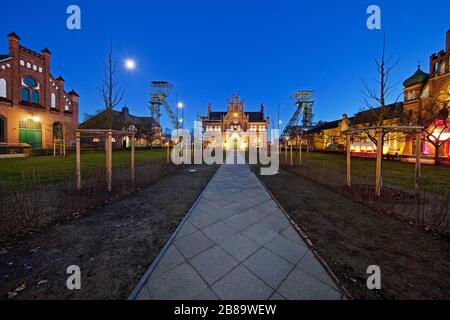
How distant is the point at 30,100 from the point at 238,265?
39377mm

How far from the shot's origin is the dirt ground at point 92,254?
2.41 metres

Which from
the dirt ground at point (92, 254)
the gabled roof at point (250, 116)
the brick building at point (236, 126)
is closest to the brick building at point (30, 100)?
the dirt ground at point (92, 254)

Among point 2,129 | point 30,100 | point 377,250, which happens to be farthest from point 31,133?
point 377,250

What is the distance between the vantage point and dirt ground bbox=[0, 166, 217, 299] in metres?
2.41

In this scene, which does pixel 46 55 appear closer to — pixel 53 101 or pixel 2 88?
pixel 53 101

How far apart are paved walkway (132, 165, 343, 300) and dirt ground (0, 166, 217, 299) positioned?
41 centimetres

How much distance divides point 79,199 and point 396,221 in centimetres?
976

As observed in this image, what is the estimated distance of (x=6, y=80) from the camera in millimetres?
24047

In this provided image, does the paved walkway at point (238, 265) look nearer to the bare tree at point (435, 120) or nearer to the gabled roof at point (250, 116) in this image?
the bare tree at point (435, 120)

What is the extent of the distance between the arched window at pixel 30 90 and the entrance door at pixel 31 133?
3363 millimetres

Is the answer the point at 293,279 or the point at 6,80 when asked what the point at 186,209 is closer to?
the point at 293,279

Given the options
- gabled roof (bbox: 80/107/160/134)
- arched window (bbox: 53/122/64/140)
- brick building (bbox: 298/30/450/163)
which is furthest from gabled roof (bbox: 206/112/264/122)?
arched window (bbox: 53/122/64/140)
